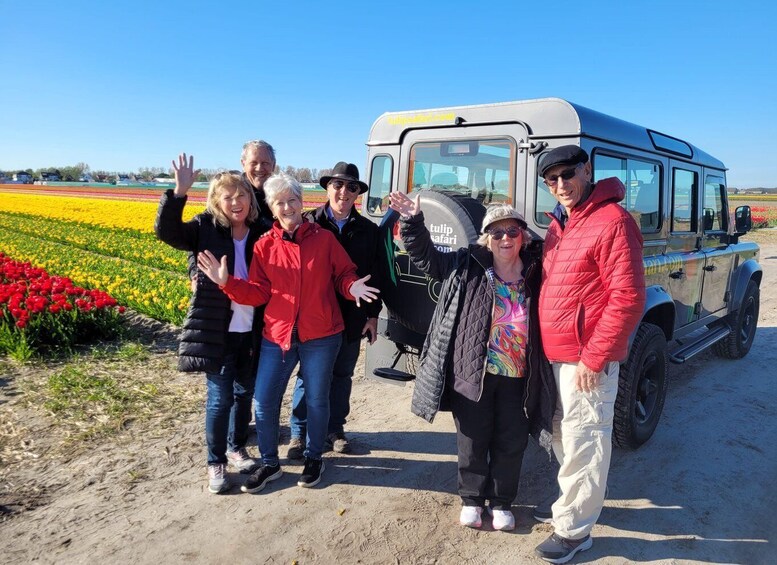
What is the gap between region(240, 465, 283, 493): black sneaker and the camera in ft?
10.1

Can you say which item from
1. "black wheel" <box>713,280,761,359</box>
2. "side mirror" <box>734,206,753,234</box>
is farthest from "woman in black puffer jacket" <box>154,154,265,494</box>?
"black wheel" <box>713,280,761,359</box>

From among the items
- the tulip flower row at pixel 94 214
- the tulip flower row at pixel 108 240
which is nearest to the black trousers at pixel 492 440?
the tulip flower row at pixel 108 240

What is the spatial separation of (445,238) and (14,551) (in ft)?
8.73

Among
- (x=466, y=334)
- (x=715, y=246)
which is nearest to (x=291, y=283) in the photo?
(x=466, y=334)

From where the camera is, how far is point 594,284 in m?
2.42

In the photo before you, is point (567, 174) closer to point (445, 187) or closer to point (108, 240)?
point (445, 187)

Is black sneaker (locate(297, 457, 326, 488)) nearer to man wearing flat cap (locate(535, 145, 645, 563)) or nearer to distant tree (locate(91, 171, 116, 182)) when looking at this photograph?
man wearing flat cap (locate(535, 145, 645, 563))

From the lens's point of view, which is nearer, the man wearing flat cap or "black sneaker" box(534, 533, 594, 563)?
the man wearing flat cap

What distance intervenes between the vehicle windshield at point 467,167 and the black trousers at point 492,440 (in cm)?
145

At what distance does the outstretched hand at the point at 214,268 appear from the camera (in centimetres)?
284

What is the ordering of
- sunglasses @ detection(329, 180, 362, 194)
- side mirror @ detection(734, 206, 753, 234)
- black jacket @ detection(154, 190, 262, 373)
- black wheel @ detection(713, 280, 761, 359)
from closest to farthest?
1. black jacket @ detection(154, 190, 262, 373)
2. sunglasses @ detection(329, 180, 362, 194)
3. side mirror @ detection(734, 206, 753, 234)
4. black wheel @ detection(713, 280, 761, 359)

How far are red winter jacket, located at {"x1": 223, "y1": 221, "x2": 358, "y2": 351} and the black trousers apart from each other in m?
0.90

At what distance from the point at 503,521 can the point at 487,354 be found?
0.90m

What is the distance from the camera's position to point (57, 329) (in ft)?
17.8
